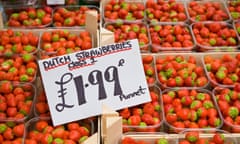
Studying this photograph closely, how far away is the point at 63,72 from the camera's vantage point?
173 cm

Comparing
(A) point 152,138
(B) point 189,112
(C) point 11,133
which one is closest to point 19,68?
(C) point 11,133

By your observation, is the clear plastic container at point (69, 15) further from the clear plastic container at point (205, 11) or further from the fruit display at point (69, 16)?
the clear plastic container at point (205, 11)

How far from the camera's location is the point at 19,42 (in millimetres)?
2275

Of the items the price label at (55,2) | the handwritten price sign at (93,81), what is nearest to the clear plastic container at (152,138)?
the handwritten price sign at (93,81)

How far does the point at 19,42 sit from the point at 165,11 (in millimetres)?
963

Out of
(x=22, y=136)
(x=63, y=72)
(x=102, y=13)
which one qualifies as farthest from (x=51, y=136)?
(x=102, y=13)

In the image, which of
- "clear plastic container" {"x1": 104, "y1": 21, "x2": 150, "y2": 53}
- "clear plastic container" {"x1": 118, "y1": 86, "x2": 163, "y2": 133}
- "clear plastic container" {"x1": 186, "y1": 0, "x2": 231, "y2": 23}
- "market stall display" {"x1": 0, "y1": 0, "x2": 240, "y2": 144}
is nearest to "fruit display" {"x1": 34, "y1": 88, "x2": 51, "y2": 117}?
"market stall display" {"x1": 0, "y1": 0, "x2": 240, "y2": 144}

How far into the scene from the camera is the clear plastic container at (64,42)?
2.20 metres

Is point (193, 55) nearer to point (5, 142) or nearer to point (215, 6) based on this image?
point (215, 6)

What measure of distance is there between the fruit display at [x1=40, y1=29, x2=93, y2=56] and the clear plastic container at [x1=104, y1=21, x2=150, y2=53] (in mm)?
189

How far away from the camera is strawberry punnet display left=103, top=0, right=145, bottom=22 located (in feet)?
8.37

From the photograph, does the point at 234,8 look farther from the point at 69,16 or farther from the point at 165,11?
the point at 69,16

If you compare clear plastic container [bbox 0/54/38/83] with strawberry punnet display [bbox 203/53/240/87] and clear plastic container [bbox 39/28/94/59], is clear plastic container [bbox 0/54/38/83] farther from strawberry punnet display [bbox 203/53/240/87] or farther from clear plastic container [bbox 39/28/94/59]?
strawberry punnet display [bbox 203/53/240/87]

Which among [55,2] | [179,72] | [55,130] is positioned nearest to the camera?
[55,130]
